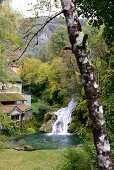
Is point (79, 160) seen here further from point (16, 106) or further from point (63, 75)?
point (63, 75)

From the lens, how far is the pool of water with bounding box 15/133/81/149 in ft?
90.0

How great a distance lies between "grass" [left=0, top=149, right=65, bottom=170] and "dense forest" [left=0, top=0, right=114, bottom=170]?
5.36ft

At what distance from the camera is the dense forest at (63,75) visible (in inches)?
422

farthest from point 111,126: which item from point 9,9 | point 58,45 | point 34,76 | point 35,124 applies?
point 58,45

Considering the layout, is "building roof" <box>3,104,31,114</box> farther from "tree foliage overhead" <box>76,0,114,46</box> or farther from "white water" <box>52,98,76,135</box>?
"tree foliage overhead" <box>76,0,114,46</box>

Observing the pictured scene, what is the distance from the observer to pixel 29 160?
1927cm

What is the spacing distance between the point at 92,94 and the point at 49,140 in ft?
85.9

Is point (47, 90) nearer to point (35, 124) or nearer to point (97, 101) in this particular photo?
point (35, 124)

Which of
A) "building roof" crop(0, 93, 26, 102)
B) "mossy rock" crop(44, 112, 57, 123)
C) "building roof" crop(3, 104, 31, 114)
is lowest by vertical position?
"mossy rock" crop(44, 112, 57, 123)

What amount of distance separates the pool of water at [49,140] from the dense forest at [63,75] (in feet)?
4.36

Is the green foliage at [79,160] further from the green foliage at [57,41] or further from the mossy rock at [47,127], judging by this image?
the green foliage at [57,41]

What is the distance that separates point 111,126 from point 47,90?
34.9m

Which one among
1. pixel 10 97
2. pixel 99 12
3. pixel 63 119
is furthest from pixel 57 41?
pixel 99 12

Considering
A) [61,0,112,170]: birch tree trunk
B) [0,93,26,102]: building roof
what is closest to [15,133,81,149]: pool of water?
[0,93,26,102]: building roof
